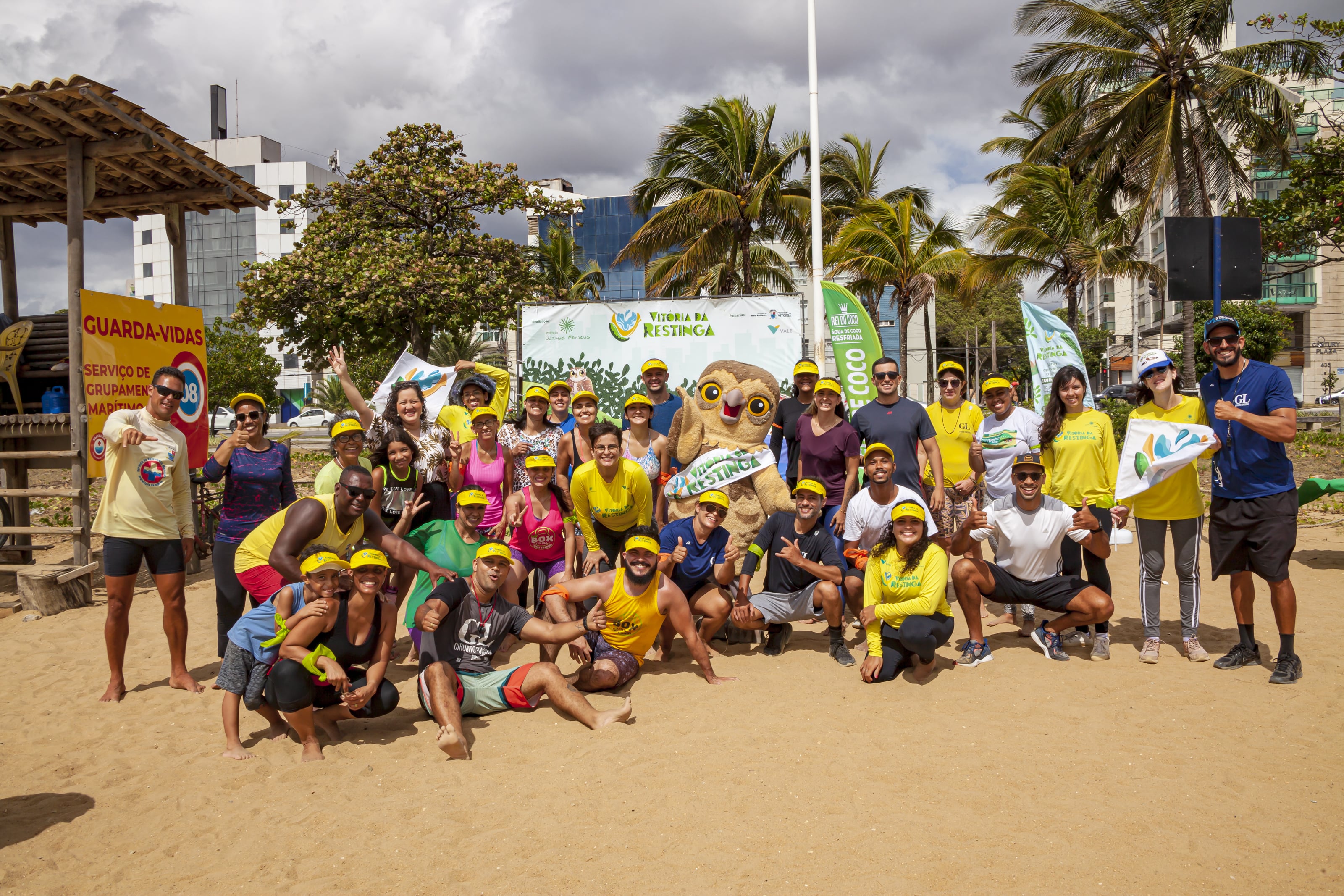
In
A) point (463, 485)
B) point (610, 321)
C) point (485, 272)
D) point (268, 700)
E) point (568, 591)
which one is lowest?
point (268, 700)

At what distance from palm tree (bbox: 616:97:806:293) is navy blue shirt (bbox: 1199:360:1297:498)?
15094mm

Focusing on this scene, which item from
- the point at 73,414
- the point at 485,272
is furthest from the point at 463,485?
the point at 485,272

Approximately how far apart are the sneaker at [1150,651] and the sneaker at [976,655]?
0.90 metres

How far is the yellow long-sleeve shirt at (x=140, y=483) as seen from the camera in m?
5.36

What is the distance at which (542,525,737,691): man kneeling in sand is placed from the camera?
5348 mm

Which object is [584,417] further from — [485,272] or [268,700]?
[485,272]

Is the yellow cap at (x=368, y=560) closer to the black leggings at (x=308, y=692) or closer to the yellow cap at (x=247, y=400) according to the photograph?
the black leggings at (x=308, y=692)

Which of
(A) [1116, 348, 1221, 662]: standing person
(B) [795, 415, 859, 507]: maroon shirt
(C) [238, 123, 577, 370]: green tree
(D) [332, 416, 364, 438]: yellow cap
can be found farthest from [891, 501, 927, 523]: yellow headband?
(C) [238, 123, 577, 370]: green tree

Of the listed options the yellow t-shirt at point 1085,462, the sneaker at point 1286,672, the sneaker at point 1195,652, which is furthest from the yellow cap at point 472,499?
the sneaker at point 1286,672

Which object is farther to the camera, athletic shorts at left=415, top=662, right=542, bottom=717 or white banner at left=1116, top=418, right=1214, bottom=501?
white banner at left=1116, top=418, right=1214, bottom=501

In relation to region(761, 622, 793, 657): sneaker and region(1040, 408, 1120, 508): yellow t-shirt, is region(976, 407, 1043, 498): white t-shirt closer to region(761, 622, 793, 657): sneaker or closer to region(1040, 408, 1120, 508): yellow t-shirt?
region(1040, 408, 1120, 508): yellow t-shirt

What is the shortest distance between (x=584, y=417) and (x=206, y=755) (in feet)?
10.9

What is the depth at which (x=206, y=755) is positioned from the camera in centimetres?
463

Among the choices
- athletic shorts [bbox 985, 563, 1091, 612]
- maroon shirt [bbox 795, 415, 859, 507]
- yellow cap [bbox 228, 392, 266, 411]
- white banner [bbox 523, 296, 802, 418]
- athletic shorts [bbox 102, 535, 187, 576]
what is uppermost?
white banner [bbox 523, 296, 802, 418]
